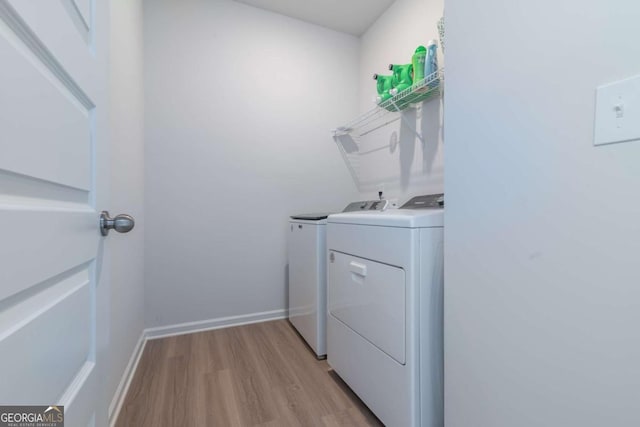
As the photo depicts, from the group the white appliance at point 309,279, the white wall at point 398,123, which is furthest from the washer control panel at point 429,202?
the white appliance at point 309,279

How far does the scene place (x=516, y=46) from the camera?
72cm

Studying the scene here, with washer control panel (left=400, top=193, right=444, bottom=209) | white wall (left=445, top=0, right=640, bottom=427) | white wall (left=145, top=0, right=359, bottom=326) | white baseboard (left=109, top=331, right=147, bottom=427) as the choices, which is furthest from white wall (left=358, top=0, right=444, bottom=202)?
white baseboard (left=109, top=331, right=147, bottom=427)

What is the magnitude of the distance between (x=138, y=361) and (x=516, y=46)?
237cm

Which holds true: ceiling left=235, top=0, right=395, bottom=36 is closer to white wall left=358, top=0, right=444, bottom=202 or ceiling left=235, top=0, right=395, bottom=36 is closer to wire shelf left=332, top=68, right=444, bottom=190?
white wall left=358, top=0, right=444, bottom=202

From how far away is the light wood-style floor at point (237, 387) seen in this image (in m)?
1.26

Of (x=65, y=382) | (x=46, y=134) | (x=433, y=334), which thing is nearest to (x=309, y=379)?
(x=433, y=334)

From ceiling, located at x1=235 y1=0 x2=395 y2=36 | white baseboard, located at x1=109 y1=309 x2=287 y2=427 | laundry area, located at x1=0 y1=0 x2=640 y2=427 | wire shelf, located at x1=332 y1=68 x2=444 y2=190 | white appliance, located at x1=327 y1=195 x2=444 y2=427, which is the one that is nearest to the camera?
laundry area, located at x1=0 y1=0 x2=640 y2=427

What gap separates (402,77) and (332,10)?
100cm

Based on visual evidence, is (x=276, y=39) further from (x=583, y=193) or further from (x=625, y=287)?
(x=625, y=287)

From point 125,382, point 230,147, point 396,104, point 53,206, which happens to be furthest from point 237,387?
point 396,104

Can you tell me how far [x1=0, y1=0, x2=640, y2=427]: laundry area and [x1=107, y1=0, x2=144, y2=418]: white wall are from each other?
0.02m

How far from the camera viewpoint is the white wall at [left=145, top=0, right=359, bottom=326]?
2.04 meters

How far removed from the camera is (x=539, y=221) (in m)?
0.69

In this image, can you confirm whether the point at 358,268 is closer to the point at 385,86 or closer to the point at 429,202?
the point at 429,202
